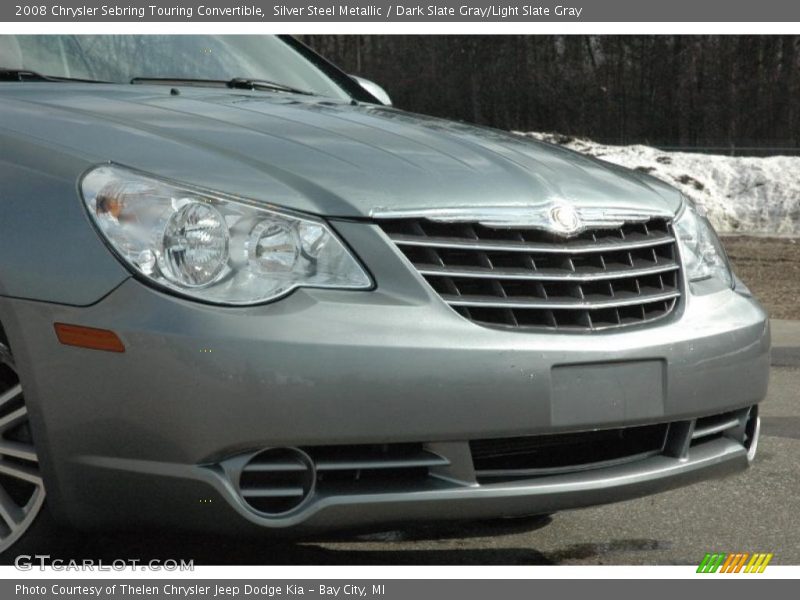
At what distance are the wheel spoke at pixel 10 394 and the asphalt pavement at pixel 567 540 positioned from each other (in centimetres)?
29

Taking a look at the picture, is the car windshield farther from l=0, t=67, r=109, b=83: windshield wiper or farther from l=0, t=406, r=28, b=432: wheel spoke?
l=0, t=406, r=28, b=432: wheel spoke

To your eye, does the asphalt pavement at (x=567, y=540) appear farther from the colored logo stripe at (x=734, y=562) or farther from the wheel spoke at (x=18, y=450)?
the wheel spoke at (x=18, y=450)

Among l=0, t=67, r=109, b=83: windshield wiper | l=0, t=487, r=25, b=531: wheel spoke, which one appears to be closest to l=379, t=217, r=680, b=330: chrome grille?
l=0, t=487, r=25, b=531: wheel spoke

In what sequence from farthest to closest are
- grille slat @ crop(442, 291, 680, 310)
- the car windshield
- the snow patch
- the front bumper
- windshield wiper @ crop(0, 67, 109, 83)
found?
1. the snow patch
2. the car windshield
3. windshield wiper @ crop(0, 67, 109, 83)
4. grille slat @ crop(442, 291, 680, 310)
5. the front bumper

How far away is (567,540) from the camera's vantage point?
391 cm

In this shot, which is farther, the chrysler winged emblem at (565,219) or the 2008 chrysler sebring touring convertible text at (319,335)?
the chrysler winged emblem at (565,219)

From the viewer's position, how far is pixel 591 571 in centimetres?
328

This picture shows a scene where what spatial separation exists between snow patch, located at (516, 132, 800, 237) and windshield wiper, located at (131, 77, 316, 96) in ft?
27.9

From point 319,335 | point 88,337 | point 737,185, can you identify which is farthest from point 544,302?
point 737,185

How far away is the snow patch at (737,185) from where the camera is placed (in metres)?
13.1

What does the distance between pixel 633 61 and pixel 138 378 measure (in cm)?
1652

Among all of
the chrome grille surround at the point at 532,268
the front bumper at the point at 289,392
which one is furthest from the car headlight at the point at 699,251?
the front bumper at the point at 289,392

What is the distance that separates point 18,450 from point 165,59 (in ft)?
5.45

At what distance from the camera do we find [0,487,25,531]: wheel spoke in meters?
3.17
